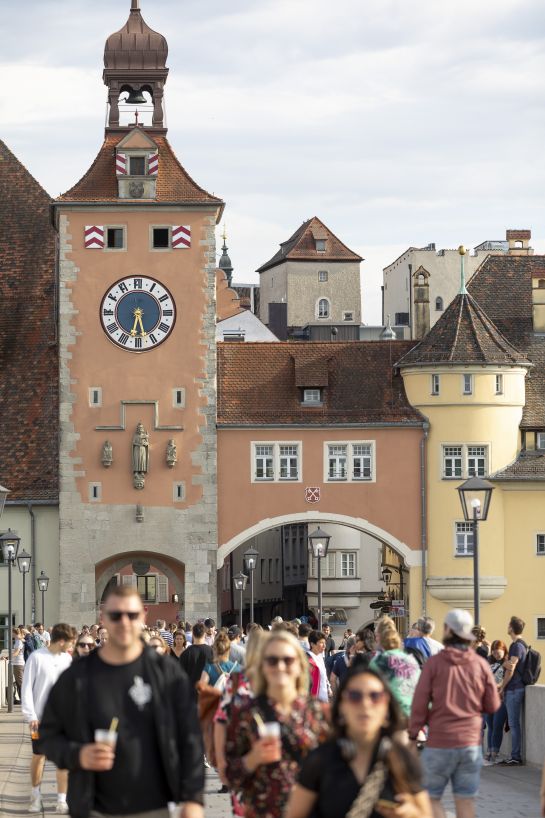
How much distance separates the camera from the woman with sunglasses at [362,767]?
288 inches

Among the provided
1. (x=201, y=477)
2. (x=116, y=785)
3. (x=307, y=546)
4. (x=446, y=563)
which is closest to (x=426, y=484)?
(x=446, y=563)

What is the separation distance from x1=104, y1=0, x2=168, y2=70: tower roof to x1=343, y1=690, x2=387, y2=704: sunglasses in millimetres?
49189

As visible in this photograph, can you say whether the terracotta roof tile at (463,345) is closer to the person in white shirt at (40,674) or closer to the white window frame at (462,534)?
the white window frame at (462,534)

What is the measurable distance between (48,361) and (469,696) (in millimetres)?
45811

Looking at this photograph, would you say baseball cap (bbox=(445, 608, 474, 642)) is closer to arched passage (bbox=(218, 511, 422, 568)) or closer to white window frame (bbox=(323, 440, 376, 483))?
arched passage (bbox=(218, 511, 422, 568))

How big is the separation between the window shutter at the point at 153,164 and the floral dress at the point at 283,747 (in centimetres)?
4519

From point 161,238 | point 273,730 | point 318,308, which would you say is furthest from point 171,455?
point 318,308

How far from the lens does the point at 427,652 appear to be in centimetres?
1633

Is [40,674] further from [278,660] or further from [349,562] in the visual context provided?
[349,562]

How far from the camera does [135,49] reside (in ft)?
182

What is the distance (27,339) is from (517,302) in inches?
643

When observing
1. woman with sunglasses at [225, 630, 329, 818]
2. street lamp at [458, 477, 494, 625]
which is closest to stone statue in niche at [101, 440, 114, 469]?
street lamp at [458, 477, 494, 625]

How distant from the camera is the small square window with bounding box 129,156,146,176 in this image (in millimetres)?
53562

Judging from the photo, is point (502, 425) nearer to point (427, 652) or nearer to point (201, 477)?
point (201, 477)
